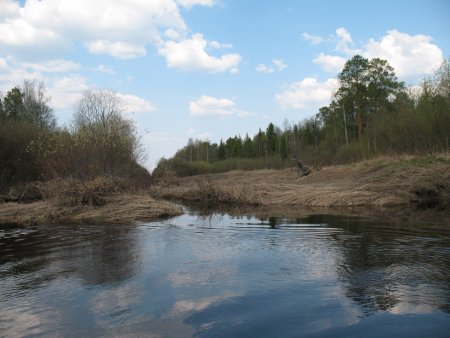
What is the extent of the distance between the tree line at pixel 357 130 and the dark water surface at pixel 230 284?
67.2 feet

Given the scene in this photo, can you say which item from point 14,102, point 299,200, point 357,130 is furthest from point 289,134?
point 299,200

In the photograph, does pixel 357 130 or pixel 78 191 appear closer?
pixel 78 191

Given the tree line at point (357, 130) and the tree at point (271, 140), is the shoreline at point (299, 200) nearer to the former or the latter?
the tree line at point (357, 130)

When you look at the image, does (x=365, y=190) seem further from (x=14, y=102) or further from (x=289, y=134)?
(x=289, y=134)

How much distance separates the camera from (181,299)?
706cm

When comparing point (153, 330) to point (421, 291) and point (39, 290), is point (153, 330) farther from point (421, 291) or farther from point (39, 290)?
point (421, 291)

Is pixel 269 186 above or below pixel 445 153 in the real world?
below

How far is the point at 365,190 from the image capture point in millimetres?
23234

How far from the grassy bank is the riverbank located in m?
6.32

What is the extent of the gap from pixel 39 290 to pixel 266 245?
19.2 feet

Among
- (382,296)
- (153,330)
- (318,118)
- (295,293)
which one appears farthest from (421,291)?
(318,118)

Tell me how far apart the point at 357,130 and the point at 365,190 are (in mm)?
36864

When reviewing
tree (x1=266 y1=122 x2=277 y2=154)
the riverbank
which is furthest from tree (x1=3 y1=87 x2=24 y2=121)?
tree (x1=266 y1=122 x2=277 y2=154)

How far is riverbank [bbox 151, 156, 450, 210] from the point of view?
72.1 ft
